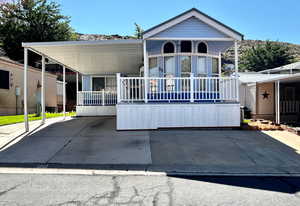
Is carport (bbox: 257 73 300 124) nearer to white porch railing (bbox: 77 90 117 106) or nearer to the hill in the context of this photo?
white porch railing (bbox: 77 90 117 106)

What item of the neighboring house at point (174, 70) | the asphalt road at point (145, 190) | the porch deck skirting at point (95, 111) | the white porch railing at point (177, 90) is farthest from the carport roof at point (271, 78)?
the porch deck skirting at point (95, 111)

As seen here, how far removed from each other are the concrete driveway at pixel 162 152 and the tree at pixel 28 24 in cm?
2676

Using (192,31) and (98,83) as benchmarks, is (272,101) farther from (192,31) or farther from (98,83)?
(98,83)

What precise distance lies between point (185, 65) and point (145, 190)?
24.6 ft

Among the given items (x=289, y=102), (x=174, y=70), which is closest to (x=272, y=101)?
(x=289, y=102)

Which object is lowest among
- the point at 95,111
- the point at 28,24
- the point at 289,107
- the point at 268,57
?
the point at 95,111

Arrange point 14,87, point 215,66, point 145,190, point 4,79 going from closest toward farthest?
point 145,190
point 215,66
point 4,79
point 14,87

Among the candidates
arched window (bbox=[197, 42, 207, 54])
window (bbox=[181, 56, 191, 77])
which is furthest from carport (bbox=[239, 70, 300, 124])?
window (bbox=[181, 56, 191, 77])

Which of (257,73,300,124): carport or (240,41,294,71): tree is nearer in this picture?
(257,73,300,124): carport

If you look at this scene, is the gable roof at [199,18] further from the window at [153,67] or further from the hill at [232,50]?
the hill at [232,50]

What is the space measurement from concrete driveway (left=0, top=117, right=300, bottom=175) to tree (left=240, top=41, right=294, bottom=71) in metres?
34.5

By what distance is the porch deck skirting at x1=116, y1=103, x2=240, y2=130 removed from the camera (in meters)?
8.13

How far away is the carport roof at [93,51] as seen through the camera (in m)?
8.54

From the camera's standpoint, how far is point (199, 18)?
8766mm
